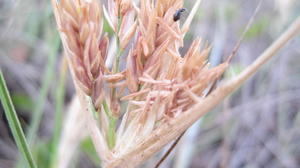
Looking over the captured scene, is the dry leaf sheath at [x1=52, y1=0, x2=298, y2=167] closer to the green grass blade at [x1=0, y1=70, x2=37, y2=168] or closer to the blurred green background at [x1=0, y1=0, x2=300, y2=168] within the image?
the green grass blade at [x1=0, y1=70, x2=37, y2=168]

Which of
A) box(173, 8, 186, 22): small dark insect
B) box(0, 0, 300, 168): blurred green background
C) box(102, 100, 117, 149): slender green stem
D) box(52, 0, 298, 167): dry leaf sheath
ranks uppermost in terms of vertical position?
box(173, 8, 186, 22): small dark insect

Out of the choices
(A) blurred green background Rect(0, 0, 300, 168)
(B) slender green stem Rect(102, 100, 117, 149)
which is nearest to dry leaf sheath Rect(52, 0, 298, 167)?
(B) slender green stem Rect(102, 100, 117, 149)

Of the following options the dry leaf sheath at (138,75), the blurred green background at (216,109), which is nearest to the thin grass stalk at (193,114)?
the dry leaf sheath at (138,75)

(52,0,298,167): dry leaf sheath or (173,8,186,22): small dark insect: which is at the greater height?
(173,8,186,22): small dark insect

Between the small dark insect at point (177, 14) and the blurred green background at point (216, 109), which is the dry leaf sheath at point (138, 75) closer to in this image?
the small dark insect at point (177, 14)

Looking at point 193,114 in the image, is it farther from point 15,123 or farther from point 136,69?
point 15,123

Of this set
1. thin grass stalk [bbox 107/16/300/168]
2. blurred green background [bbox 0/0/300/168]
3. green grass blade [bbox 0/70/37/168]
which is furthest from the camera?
blurred green background [bbox 0/0/300/168]

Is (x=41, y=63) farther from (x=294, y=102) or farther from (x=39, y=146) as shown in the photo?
(x=294, y=102)

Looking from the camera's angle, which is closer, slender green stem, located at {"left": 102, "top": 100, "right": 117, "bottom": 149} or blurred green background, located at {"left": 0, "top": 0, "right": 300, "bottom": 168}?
slender green stem, located at {"left": 102, "top": 100, "right": 117, "bottom": 149}

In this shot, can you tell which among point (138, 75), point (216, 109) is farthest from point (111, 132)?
point (216, 109)
